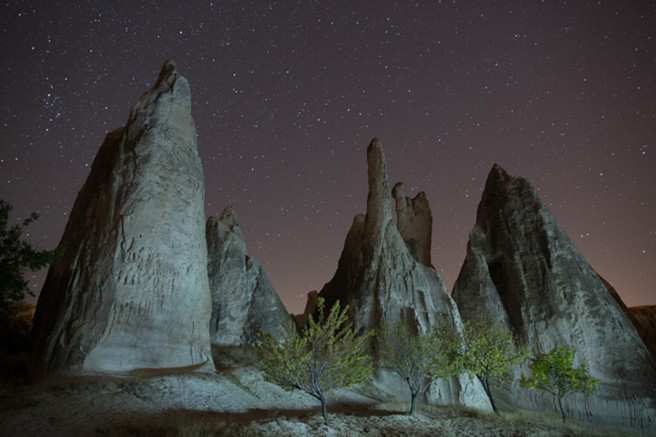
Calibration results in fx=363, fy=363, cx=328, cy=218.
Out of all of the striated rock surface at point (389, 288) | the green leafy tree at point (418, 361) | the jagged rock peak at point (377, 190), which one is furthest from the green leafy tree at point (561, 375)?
the jagged rock peak at point (377, 190)

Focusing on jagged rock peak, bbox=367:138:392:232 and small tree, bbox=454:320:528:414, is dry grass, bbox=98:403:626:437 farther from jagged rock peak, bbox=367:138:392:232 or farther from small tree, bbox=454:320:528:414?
jagged rock peak, bbox=367:138:392:232

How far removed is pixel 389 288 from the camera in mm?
24625

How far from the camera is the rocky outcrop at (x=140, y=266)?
13570 mm

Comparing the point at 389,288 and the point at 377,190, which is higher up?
the point at 377,190

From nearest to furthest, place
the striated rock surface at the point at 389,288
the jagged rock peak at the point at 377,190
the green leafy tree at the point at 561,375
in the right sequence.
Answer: the green leafy tree at the point at 561,375
the striated rock surface at the point at 389,288
the jagged rock peak at the point at 377,190

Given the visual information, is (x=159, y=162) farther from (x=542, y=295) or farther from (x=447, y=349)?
(x=542, y=295)

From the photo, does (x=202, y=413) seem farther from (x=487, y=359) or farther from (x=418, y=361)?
(x=487, y=359)

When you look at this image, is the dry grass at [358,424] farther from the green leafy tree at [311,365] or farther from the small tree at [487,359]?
the small tree at [487,359]

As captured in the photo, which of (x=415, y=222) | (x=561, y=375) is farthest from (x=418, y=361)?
(x=415, y=222)

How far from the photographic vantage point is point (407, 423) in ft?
46.3

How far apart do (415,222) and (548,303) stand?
14396mm

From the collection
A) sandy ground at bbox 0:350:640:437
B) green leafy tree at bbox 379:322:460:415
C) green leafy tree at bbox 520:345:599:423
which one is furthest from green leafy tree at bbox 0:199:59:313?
green leafy tree at bbox 520:345:599:423

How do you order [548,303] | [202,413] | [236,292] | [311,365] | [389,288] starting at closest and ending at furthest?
1. [202,413]
2. [311,365]
3. [548,303]
4. [389,288]
5. [236,292]

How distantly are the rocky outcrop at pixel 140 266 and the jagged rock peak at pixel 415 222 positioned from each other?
21.0 metres
